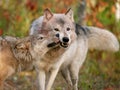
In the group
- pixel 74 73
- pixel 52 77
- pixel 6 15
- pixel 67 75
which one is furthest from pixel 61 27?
pixel 6 15

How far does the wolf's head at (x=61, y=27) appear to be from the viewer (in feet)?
28.6

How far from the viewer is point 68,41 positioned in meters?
8.60

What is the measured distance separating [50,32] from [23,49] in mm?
691

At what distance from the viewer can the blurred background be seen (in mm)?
11070

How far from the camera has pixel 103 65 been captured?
43.4 feet

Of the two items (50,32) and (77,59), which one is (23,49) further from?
(77,59)

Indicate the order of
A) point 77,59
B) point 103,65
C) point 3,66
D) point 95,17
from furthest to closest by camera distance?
point 95,17
point 103,65
point 77,59
point 3,66

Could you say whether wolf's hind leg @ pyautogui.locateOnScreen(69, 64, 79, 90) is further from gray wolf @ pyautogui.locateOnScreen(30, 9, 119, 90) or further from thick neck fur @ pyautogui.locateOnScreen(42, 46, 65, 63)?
thick neck fur @ pyautogui.locateOnScreen(42, 46, 65, 63)

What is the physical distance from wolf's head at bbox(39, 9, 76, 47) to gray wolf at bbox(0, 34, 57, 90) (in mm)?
216

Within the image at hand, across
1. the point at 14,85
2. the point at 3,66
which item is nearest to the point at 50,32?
the point at 3,66

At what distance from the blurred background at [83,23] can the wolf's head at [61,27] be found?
4.51ft

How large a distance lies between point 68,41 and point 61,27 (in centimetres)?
49

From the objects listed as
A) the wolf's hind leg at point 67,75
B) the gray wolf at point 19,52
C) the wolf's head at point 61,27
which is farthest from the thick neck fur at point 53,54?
the wolf's hind leg at point 67,75

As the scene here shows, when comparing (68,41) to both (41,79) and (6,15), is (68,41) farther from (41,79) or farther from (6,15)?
(6,15)
